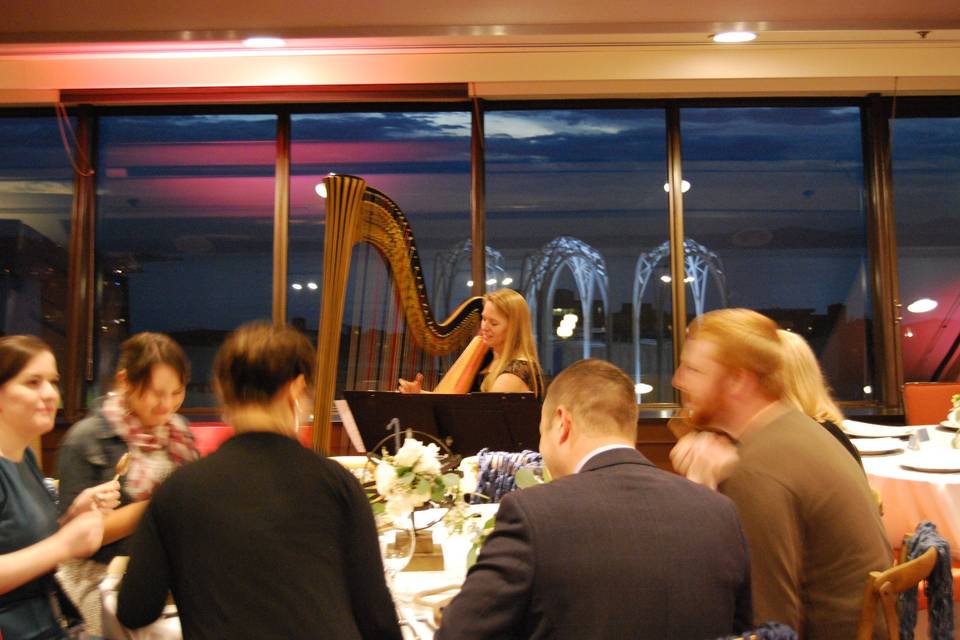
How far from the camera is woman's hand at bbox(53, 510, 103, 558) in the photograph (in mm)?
1742

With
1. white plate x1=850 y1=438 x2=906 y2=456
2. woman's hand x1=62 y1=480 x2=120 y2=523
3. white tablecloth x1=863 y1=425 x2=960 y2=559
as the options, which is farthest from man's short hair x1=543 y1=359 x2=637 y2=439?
white plate x1=850 y1=438 x2=906 y2=456

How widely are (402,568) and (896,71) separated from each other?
189 inches

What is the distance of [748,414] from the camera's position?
1.87m

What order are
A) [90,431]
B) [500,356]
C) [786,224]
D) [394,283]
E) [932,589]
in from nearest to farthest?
[932,589], [90,431], [394,283], [500,356], [786,224]

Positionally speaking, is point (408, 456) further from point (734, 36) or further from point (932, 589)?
point (734, 36)

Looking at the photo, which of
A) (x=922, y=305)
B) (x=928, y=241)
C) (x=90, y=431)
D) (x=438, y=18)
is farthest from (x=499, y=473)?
(x=928, y=241)

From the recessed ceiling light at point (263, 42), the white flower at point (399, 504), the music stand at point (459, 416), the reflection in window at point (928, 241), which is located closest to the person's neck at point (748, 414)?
the white flower at point (399, 504)

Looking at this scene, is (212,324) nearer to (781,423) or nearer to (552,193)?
(552,193)

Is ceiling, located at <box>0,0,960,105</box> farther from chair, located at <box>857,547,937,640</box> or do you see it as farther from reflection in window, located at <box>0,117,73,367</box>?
chair, located at <box>857,547,937,640</box>

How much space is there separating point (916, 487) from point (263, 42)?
163 inches

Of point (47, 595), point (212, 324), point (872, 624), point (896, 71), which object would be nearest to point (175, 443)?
point (47, 595)

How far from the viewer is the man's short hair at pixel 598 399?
5.11 feet

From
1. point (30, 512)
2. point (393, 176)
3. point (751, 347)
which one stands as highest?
point (393, 176)

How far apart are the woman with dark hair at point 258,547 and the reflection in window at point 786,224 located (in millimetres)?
4648
